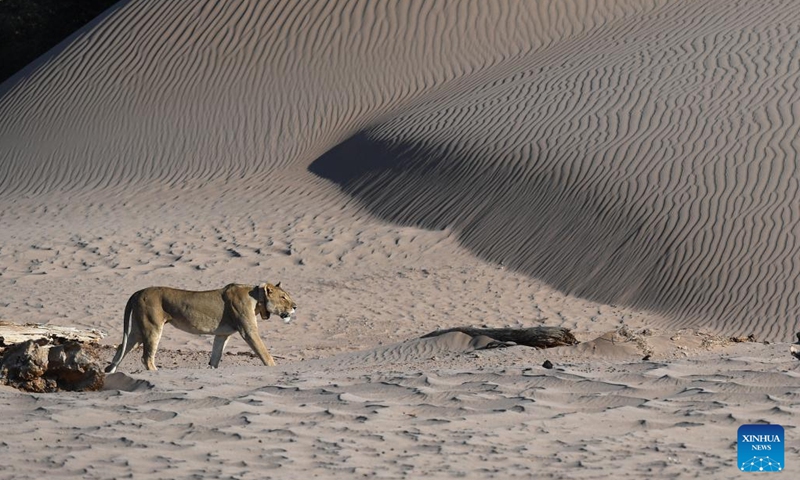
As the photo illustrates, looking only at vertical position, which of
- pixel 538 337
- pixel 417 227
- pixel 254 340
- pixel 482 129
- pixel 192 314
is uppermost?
pixel 482 129

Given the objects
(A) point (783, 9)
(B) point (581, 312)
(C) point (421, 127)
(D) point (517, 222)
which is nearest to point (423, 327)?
(B) point (581, 312)

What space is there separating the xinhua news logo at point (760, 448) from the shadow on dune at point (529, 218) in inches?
349

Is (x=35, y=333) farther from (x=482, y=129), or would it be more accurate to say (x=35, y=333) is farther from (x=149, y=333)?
(x=482, y=129)

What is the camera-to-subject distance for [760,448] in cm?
660

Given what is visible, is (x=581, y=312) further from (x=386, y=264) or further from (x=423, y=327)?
(x=386, y=264)

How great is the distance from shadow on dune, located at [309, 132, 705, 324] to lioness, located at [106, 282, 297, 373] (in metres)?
7.10

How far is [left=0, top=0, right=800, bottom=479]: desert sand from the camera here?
7.15m

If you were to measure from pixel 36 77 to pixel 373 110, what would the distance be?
875 cm

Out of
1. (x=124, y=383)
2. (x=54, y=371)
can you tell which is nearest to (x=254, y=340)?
(x=124, y=383)

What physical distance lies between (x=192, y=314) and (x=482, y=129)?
1206 cm

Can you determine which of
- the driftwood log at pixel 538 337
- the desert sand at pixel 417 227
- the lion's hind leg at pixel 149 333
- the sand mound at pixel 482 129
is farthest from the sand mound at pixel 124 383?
the sand mound at pixel 482 129

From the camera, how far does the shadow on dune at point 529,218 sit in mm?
16656

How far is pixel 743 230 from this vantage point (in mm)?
16531

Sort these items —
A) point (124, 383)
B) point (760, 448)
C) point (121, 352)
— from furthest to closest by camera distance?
point (121, 352) → point (124, 383) → point (760, 448)
